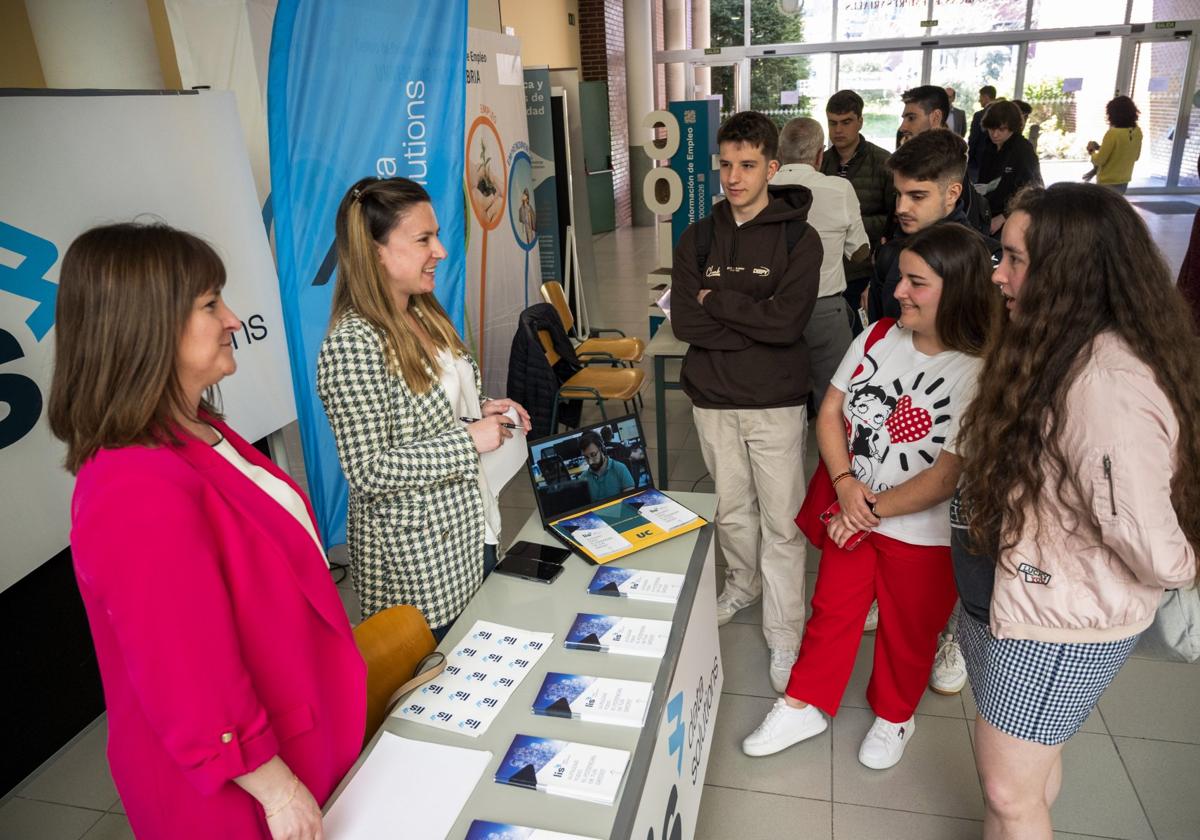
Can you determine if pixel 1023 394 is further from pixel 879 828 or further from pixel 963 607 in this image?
pixel 879 828

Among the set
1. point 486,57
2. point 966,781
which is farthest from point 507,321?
point 966,781

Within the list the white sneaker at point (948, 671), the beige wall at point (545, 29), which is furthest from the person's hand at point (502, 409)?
the beige wall at point (545, 29)

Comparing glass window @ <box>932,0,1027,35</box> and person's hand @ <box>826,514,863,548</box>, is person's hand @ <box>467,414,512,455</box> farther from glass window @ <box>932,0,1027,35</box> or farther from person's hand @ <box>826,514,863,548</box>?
glass window @ <box>932,0,1027,35</box>

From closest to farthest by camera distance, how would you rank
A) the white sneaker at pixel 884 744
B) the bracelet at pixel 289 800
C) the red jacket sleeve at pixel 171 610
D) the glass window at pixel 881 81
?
1. the red jacket sleeve at pixel 171 610
2. the bracelet at pixel 289 800
3. the white sneaker at pixel 884 744
4. the glass window at pixel 881 81

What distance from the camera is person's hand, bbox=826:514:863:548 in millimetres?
2123

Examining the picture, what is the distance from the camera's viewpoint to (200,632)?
1.05 metres

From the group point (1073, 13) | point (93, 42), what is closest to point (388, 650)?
point (93, 42)

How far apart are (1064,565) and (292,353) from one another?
249 centimetres

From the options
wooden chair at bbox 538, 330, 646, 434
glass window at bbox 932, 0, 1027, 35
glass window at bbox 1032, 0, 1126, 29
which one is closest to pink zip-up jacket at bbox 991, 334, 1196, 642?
wooden chair at bbox 538, 330, 646, 434

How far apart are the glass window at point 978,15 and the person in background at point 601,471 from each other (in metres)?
12.1

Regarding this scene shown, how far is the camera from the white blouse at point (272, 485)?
1.23m

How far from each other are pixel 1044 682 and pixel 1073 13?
12921mm

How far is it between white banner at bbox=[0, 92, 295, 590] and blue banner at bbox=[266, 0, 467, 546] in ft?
0.77

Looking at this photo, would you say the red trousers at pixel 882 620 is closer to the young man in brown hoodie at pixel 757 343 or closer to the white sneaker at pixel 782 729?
the white sneaker at pixel 782 729
